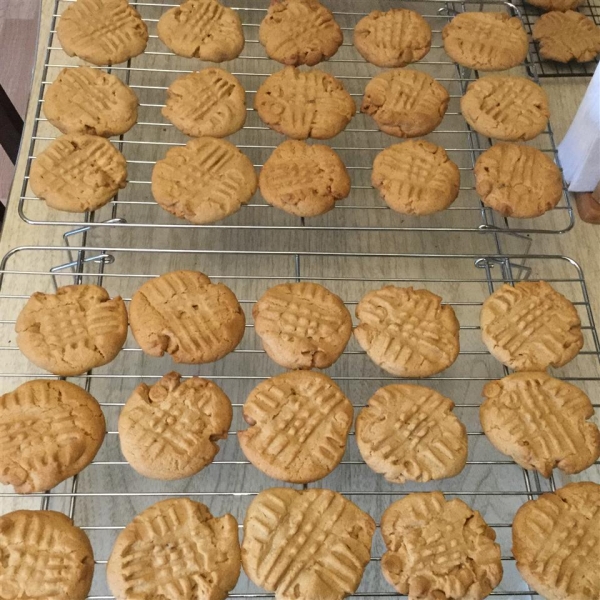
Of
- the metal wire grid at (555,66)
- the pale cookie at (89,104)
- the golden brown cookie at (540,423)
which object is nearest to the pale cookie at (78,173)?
the pale cookie at (89,104)

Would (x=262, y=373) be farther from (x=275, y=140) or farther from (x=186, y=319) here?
(x=275, y=140)

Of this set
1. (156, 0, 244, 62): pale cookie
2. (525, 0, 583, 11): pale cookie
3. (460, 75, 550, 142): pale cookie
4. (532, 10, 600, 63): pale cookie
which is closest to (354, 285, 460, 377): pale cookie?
(460, 75, 550, 142): pale cookie

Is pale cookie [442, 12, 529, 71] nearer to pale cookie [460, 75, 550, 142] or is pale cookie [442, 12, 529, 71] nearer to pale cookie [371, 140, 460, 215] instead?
pale cookie [460, 75, 550, 142]

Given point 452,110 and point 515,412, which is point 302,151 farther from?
point 515,412

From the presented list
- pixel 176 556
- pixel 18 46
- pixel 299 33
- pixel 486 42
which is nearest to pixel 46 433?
pixel 176 556

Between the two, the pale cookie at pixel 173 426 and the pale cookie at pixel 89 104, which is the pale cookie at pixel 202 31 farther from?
the pale cookie at pixel 173 426

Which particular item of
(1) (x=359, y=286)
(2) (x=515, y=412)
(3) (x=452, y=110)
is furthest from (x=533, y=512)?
(3) (x=452, y=110)
